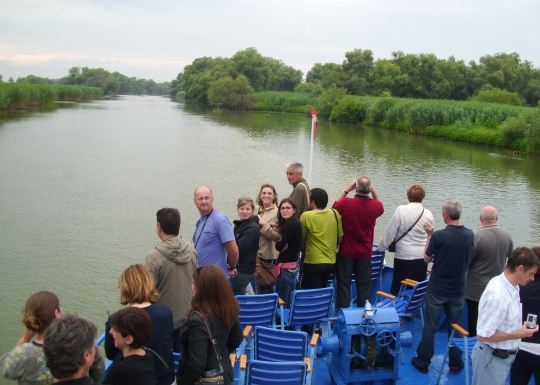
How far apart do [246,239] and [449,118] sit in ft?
130

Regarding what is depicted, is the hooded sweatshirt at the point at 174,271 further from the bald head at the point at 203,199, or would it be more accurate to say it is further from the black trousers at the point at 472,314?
the black trousers at the point at 472,314

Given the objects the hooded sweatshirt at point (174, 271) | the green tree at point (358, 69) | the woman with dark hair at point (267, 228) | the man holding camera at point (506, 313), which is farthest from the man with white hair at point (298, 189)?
the green tree at point (358, 69)

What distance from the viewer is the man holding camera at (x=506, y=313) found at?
140 inches

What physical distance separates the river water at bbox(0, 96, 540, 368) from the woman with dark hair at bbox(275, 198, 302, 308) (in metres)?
3.61

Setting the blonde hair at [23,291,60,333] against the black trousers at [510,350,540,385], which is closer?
the blonde hair at [23,291,60,333]

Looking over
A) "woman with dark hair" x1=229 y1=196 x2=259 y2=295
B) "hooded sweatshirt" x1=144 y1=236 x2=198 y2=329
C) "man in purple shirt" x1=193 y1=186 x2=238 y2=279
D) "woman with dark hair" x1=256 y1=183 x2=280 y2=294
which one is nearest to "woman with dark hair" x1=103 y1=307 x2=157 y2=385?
"hooded sweatshirt" x1=144 y1=236 x2=198 y2=329

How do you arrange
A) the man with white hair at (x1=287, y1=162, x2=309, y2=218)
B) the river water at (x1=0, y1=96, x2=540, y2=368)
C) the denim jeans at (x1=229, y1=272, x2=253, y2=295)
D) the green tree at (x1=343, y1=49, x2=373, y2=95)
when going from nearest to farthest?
the denim jeans at (x1=229, y1=272, x2=253, y2=295), the man with white hair at (x1=287, y1=162, x2=309, y2=218), the river water at (x1=0, y1=96, x2=540, y2=368), the green tree at (x1=343, y1=49, x2=373, y2=95)

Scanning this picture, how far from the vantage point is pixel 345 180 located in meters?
19.5

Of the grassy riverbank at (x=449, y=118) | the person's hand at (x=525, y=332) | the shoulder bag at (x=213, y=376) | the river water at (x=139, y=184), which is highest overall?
the grassy riverbank at (x=449, y=118)

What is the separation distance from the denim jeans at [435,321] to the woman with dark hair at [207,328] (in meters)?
2.40

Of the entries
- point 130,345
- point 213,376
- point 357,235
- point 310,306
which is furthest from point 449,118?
point 130,345

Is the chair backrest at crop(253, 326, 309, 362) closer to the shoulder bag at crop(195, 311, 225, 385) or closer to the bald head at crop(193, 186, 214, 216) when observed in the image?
the shoulder bag at crop(195, 311, 225, 385)

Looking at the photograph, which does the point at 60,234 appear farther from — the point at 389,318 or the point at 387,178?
the point at 387,178

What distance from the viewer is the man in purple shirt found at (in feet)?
16.1
